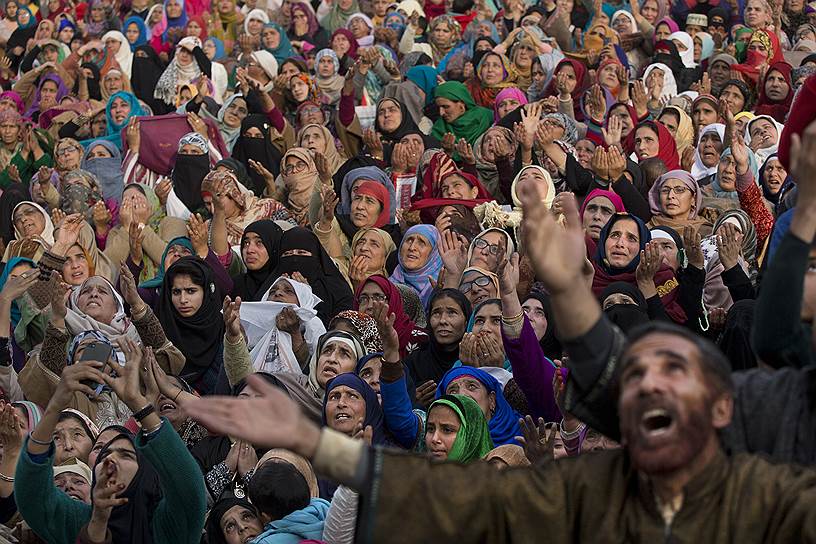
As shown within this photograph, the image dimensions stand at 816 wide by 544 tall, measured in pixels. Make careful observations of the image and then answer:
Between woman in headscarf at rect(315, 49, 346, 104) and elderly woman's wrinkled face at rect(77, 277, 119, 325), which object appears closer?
elderly woman's wrinkled face at rect(77, 277, 119, 325)

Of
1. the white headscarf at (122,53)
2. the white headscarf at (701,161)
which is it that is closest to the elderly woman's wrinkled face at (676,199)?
the white headscarf at (701,161)

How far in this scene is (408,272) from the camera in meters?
7.83

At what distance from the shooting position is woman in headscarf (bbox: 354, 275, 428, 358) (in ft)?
23.2

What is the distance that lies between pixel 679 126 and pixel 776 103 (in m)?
0.89

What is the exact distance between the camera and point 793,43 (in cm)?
1219

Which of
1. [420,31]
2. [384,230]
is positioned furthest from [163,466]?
[420,31]

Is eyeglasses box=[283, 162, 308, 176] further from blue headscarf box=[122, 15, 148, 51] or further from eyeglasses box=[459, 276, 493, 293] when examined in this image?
blue headscarf box=[122, 15, 148, 51]

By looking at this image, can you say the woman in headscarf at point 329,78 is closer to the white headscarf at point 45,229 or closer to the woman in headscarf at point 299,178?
the woman in headscarf at point 299,178

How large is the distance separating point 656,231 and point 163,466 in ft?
11.2

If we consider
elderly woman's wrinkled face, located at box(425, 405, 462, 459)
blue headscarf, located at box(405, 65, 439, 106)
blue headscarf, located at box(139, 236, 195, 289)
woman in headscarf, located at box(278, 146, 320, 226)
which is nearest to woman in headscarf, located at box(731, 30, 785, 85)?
blue headscarf, located at box(405, 65, 439, 106)

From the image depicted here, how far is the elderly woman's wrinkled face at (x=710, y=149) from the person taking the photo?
29.9ft

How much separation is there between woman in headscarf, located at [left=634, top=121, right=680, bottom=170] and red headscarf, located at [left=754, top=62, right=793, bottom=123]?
113cm

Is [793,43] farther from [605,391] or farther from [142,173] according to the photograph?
[605,391]

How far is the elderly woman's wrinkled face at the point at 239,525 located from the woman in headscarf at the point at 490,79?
593 cm
